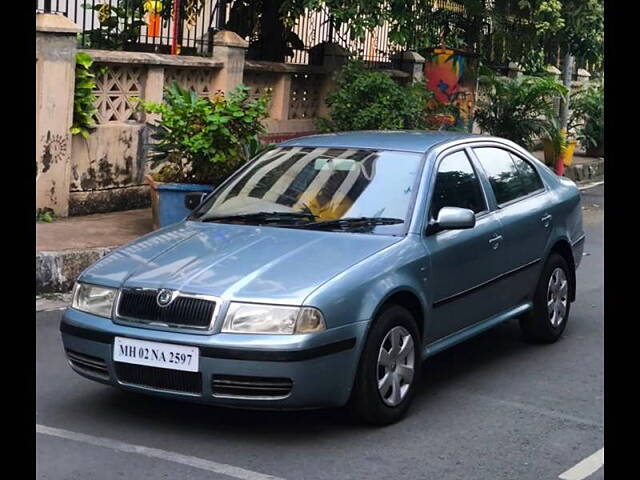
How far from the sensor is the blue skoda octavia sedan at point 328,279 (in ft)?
18.5

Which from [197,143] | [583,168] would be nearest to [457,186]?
[197,143]

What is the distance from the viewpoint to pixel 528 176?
323 inches

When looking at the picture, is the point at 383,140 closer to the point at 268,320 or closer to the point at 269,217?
the point at 269,217

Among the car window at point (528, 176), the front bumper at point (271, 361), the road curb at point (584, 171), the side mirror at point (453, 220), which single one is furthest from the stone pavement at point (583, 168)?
the front bumper at point (271, 361)

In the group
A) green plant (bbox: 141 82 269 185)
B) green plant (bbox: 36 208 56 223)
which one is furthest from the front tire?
→ green plant (bbox: 36 208 56 223)

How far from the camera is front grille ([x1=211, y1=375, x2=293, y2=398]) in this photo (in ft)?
18.4

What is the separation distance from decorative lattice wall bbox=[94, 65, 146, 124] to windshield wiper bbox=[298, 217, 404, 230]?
592 centimetres

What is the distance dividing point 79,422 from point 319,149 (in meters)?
2.33

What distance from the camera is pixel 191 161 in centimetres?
1095

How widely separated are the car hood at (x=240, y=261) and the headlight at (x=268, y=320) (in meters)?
0.05

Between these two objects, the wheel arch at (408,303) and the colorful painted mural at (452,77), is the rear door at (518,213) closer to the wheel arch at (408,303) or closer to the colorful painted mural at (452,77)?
the wheel arch at (408,303)

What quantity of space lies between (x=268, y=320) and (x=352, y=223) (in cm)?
118
